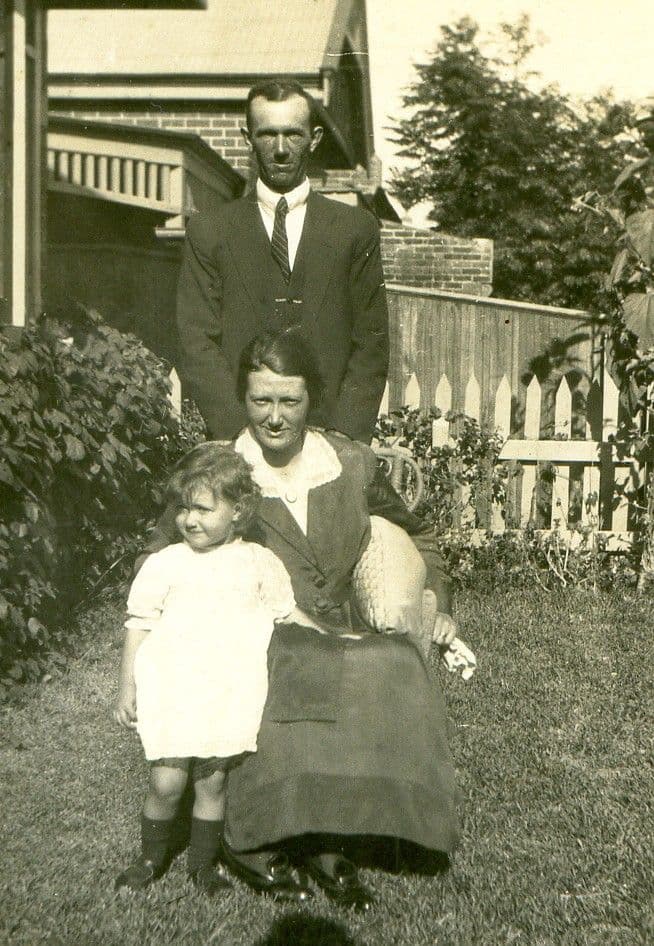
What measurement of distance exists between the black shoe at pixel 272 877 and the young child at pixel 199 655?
43 millimetres

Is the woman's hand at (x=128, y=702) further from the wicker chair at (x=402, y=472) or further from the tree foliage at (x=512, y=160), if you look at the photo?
the tree foliage at (x=512, y=160)

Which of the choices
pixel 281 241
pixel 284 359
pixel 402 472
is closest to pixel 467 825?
pixel 284 359

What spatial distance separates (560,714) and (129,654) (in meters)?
2.11

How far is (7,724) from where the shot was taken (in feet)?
14.0

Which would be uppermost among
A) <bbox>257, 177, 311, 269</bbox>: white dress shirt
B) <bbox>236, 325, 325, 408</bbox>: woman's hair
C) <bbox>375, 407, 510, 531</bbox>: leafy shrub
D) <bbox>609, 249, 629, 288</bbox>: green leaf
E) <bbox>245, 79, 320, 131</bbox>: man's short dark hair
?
<bbox>245, 79, 320, 131</bbox>: man's short dark hair

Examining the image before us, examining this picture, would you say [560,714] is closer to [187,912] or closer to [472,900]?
[472,900]

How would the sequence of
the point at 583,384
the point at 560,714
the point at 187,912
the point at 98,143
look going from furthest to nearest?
the point at 583,384, the point at 98,143, the point at 560,714, the point at 187,912

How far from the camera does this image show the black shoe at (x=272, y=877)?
2896 mm

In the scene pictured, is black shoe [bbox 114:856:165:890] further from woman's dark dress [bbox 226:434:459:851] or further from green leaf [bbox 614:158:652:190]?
green leaf [bbox 614:158:652:190]

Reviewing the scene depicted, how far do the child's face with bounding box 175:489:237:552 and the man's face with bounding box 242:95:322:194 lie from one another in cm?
117

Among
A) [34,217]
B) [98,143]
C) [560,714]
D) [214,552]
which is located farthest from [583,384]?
[214,552]

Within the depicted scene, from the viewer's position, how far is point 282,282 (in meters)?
3.72

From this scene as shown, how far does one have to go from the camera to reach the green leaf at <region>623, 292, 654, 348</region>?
6.36m

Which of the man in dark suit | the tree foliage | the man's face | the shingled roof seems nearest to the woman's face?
the man in dark suit
